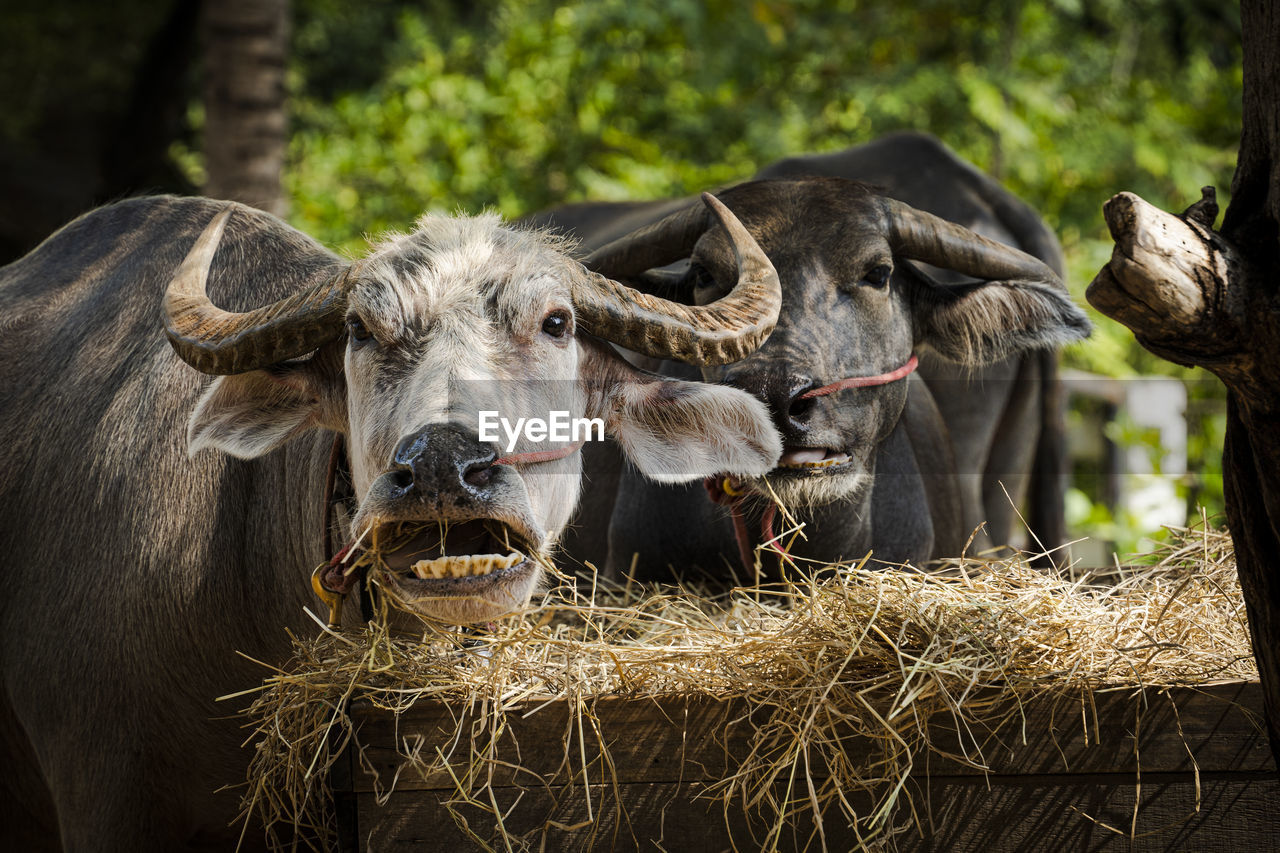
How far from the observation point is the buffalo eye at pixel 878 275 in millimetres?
3660

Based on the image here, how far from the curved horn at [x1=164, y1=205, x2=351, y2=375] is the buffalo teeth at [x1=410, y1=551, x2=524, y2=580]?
2.33 feet

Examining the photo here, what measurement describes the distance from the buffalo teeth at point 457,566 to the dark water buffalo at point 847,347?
1.13 meters

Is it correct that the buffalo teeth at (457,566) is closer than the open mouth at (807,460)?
Yes

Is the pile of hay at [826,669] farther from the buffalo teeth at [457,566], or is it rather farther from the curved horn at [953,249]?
the curved horn at [953,249]

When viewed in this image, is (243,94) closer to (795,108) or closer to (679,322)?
(795,108)

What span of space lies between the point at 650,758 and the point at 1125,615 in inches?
46.8

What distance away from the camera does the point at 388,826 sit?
8.19 ft

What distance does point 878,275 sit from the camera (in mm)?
3684

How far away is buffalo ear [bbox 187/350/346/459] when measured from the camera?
2959 mm

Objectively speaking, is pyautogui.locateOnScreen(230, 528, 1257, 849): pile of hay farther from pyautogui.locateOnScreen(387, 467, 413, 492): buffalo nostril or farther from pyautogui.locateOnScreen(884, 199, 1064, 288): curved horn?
pyautogui.locateOnScreen(884, 199, 1064, 288): curved horn

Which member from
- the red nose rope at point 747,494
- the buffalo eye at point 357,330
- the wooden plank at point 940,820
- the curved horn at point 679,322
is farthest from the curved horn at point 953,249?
the wooden plank at point 940,820

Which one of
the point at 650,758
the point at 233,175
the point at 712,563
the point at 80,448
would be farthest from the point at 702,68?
the point at 650,758

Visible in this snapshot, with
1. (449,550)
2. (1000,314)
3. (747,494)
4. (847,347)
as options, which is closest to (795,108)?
(1000,314)

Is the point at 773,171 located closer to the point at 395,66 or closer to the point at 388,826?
the point at 388,826
